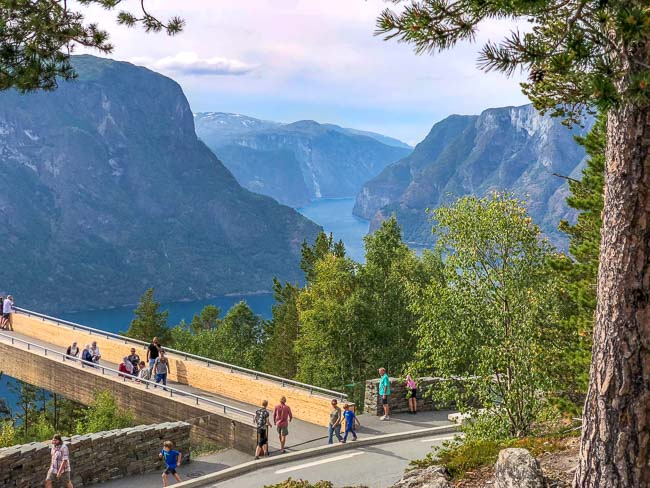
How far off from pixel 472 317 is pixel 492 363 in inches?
47.8

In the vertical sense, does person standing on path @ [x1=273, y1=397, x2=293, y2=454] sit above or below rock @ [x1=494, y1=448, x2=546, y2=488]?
below

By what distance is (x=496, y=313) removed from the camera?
17.4 metres

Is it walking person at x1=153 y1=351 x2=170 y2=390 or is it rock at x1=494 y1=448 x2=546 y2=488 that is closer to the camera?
rock at x1=494 y1=448 x2=546 y2=488

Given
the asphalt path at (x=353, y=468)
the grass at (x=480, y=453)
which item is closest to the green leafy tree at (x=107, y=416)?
the asphalt path at (x=353, y=468)

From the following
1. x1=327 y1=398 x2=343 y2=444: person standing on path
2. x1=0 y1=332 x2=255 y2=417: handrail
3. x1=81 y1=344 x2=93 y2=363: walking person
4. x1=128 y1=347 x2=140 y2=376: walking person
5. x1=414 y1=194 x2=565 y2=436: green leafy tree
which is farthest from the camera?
x1=81 y1=344 x2=93 y2=363: walking person

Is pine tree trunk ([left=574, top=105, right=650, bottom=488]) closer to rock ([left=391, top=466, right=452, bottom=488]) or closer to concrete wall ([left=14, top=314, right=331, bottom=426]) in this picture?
rock ([left=391, top=466, right=452, bottom=488])

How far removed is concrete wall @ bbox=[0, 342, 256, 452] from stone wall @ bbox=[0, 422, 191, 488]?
2.18 metres

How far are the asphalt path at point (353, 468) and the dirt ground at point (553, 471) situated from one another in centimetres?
585

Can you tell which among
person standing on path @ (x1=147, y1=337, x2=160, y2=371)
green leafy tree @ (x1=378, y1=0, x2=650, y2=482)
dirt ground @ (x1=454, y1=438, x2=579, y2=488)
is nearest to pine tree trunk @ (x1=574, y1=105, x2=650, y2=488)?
green leafy tree @ (x1=378, y1=0, x2=650, y2=482)

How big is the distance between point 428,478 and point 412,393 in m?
12.8

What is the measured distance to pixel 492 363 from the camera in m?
16.8

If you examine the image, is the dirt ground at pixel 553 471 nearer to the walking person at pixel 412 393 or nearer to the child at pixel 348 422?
the child at pixel 348 422

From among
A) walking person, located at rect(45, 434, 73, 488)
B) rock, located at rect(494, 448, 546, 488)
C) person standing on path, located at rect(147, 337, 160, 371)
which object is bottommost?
walking person, located at rect(45, 434, 73, 488)

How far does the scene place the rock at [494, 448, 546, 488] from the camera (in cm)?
912
